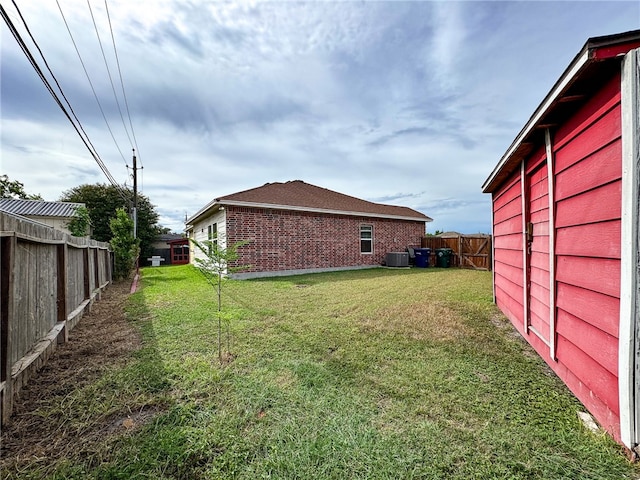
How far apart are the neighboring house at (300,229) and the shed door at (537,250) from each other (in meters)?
7.06

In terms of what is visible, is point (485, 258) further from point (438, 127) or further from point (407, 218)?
point (438, 127)

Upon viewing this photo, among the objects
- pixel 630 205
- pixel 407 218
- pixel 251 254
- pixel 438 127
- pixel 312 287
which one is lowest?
pixel 312 287

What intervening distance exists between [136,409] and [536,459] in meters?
2.90

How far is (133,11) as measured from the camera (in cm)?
492

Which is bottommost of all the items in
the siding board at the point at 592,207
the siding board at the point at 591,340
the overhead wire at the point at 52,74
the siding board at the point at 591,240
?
the siding board at the point at 591,340

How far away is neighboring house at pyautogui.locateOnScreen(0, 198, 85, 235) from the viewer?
15438 mm

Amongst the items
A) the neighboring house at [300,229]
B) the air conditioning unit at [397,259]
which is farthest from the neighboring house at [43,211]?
the air conditioning unit at [397,259]

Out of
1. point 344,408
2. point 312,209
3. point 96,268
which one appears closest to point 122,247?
point 96,268

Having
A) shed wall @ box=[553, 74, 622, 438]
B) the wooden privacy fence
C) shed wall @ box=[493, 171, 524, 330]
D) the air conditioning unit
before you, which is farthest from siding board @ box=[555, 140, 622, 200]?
the wooden privacy fence

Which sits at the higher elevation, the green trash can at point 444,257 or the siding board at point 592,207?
the siding board at point 592,207

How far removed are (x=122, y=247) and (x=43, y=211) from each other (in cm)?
992

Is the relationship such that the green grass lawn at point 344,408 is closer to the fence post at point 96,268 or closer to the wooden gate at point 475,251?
the fence post at point 96,268

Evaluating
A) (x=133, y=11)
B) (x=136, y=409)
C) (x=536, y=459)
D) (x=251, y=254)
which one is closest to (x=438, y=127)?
(x=251, y=254)

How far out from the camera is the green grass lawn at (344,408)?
161 centimetres
